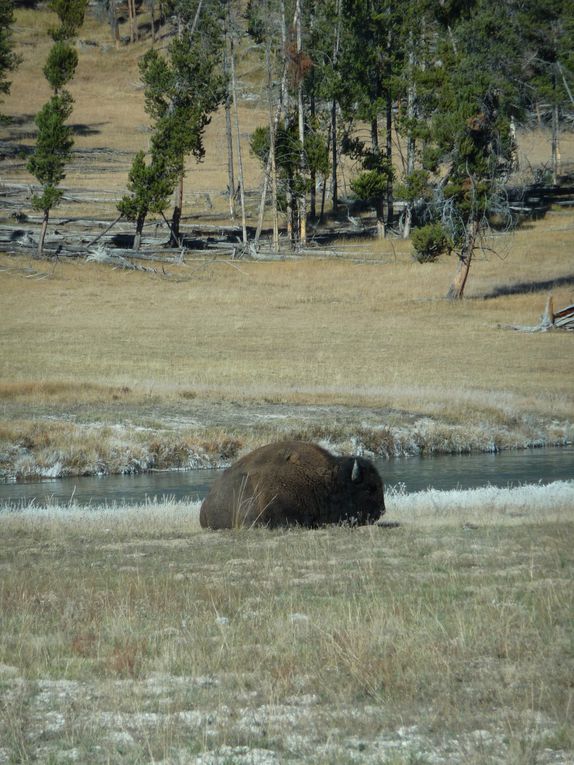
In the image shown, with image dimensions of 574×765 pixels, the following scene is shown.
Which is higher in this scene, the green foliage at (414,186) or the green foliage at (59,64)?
the green foliage at (59,64)

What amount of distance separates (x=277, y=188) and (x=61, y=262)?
14.0 meters

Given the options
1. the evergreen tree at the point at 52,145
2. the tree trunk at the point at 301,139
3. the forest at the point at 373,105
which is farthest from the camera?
the tree trunk at the point at 301,139

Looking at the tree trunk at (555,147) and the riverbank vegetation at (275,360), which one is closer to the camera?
the riverbank vegetation at (275,360)

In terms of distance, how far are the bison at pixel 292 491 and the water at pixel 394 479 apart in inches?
269

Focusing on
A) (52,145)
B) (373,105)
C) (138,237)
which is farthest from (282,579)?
(373,105)

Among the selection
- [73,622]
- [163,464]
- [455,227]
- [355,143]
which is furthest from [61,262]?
[73,622]

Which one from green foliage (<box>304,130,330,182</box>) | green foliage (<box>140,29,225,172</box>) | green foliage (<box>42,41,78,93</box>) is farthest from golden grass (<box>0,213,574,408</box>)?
green foliage (<box>42,41,78,93</box>)

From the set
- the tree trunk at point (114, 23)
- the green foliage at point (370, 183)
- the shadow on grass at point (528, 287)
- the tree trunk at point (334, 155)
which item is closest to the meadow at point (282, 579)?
the shadow on grass at point (528, 287)

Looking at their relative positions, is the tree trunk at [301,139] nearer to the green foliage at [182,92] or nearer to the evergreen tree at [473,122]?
the green foliage at [182,92]

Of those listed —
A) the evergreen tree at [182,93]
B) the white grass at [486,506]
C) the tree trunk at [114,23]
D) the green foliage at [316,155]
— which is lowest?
the white grass at [486,506]

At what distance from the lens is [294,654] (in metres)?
6.02

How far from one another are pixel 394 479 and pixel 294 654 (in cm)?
1656

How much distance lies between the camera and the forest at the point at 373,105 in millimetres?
49625

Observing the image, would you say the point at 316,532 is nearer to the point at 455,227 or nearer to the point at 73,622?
the point at 73,622
